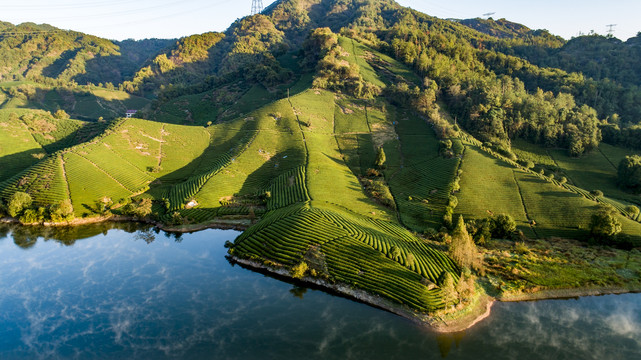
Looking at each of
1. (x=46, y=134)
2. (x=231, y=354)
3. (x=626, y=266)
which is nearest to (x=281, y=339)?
(x=231, y=354)

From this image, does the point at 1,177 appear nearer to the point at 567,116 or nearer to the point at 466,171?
the point at 466,171

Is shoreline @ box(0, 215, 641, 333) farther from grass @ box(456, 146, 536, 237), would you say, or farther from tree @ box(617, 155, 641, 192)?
tree @ box(617, 155, 641, 192)

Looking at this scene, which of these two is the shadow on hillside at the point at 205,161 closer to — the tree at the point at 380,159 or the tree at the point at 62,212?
the tree at the point at 62,212

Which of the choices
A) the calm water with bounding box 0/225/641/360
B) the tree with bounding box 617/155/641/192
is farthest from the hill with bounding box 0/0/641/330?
the calm water with bounding box 0/225/641/360

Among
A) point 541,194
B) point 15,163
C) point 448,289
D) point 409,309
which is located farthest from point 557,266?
point 15,163

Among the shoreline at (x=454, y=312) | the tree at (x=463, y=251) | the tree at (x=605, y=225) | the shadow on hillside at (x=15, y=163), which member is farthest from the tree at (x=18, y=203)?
the tree at (x=605, y=225)

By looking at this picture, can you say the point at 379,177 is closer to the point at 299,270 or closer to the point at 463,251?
the point at 463,251
